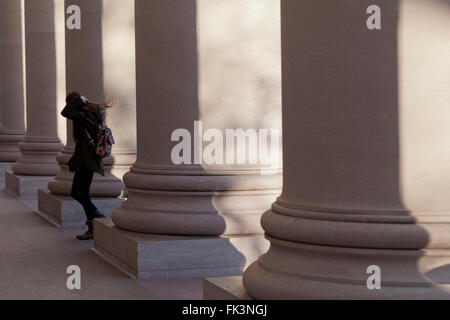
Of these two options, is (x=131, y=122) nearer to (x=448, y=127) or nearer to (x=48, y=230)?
(x=48, y=230)

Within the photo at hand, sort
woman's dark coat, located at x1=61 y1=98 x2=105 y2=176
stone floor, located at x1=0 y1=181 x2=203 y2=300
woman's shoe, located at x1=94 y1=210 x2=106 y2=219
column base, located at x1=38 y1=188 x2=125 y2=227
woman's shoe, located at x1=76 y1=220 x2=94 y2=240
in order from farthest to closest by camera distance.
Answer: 1. column base, located at x1=38 y1=188 x2=125 y2=227
2. woman's shoe, located at x1=94 y1=210 x2=106 y2=219
3. woman's shoe, located at x1=76 y1=220 x2=94 y2=240
4. woman's dark coat, located at x1=61 y1=98 x2=105 y2=176
5. stone floor, located at x1=0 y1=181 x2=203 y2=300

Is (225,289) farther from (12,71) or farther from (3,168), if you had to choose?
(3,168)

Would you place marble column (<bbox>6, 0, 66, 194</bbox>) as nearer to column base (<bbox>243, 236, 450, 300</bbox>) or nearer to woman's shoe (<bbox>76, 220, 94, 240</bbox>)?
woman's shoe (<bbox>76, 220, 94, 240</bbox>)

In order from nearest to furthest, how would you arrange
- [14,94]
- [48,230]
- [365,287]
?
1. [365,287]
2. [48,230]
3. [14,94]

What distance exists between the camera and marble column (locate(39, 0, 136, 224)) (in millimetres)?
36688

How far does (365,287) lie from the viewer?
1385 cm

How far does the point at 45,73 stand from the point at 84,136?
59.7 feet

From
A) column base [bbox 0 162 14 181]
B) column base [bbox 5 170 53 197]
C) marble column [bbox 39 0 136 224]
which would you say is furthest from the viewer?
column base [bbox 0 162 14 181]

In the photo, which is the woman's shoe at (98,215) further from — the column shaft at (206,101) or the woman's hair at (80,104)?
the column shaft at (206,101)

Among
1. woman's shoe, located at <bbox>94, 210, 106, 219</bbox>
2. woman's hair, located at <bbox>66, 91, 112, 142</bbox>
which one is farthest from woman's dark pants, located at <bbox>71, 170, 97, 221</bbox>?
woman's hair, located at <bbox>66, 91, 112, 142</bbox>

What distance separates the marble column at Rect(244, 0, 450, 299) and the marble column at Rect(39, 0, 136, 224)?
74.3ft

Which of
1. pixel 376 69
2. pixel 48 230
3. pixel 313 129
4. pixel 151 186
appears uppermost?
pixel 376 69
